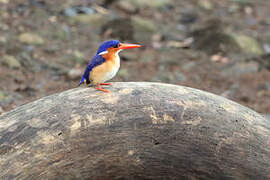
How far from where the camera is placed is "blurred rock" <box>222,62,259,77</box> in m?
5.53

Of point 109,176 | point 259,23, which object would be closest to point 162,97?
point 109,176

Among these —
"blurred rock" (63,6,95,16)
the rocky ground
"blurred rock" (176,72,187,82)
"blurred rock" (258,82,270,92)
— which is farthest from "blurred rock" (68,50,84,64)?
"blurred rock" (258,82,270,92)

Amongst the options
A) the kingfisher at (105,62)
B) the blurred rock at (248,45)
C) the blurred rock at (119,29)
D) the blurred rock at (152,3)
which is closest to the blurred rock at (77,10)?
the blurred rock at (119,29)

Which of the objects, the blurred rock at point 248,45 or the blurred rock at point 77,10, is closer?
the blurred rock at point 248,45

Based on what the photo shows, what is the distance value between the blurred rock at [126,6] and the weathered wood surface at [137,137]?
5.68m

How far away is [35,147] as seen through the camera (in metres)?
1.64

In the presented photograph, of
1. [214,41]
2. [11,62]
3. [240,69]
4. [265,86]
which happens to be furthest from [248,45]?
[11,62]

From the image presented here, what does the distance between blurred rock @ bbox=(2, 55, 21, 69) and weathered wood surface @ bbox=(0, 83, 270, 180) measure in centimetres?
322

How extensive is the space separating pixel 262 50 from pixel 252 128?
4.92 meters

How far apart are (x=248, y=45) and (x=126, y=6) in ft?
8.79

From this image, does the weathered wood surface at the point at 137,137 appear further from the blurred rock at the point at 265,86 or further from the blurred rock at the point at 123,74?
the blurred rock at the point at 265,86

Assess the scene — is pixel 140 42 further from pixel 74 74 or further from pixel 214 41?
pixel 74 74

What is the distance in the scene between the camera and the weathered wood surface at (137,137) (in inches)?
66.5

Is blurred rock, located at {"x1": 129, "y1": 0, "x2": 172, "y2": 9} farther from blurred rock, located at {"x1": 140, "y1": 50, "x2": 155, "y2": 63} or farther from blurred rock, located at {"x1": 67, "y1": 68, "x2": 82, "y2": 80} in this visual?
blurred rock, located at {"x1": 67, "y1": 68, "x2": 82, "y2": 80}
